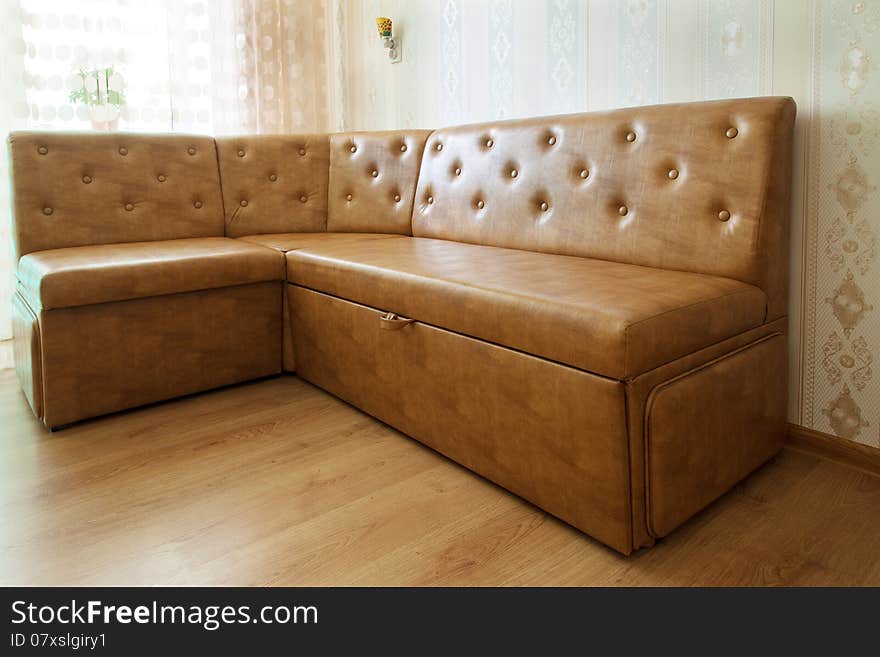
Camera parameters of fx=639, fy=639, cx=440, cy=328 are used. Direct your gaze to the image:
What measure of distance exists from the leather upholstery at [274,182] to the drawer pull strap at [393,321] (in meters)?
1.29

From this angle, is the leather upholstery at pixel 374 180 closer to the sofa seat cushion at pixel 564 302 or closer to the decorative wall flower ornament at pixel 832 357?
the sofa seat cushion at pixel 564 302

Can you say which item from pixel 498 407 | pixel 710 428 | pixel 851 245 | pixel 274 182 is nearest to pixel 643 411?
pixel 710 428

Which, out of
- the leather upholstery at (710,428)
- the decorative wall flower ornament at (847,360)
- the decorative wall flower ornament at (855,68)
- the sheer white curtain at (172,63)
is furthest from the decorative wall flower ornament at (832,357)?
the sheer white curtain at (172,63)

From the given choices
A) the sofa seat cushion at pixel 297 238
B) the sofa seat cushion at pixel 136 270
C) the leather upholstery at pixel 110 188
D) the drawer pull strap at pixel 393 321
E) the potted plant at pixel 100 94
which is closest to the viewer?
the drawer pull strap at pixel 393 321

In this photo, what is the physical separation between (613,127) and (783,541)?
1175 millimetres

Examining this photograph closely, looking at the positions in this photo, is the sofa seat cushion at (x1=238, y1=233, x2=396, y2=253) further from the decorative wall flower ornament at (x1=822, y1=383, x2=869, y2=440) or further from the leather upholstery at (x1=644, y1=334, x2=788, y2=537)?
the decorative wall flower ornament at (x1=822, y1=383, x2=869, y2=440)

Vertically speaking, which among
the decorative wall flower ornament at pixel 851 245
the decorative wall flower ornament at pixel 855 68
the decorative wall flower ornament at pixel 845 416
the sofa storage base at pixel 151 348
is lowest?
the decorative wall flower ornament at pixel 845 416

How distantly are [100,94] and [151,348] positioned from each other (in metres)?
1.61

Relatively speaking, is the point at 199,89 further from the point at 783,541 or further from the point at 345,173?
the point at 783,541

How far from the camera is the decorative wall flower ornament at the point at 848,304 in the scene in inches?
62.9

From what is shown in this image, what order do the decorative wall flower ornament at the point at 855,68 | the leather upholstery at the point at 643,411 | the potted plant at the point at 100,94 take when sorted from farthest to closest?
1. the potted plant at the point at 100,94
2. the decorative wall flower ornament at the point at 855,68
3. the leather upholstery at the point at 643,411

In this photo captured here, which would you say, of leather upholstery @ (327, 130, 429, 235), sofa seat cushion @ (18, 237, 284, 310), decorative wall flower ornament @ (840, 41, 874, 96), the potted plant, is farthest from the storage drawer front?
the potted plant

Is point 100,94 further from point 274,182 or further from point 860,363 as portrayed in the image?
point 860,363
